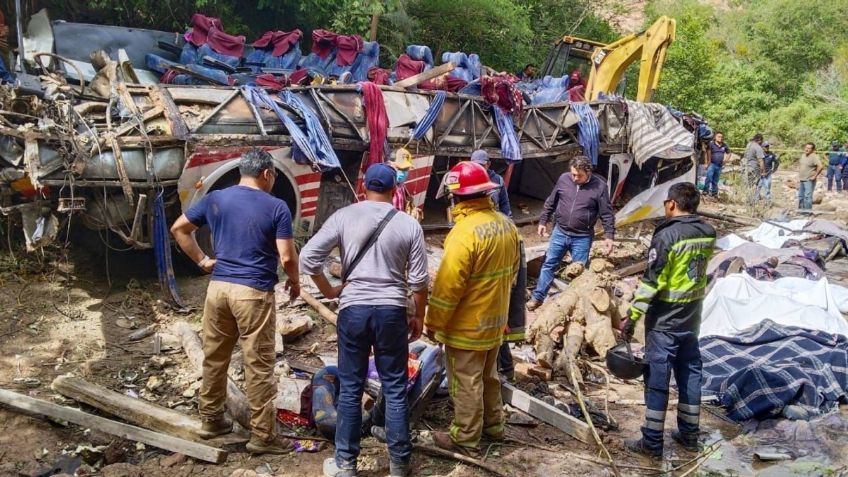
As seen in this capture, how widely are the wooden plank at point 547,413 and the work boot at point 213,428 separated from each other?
176 cm

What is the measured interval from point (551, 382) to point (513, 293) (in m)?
0.97

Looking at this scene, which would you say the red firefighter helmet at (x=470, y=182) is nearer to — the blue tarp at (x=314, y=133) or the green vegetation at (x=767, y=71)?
the blue tarp at (x=314, y=133)

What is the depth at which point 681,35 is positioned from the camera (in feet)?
77.7

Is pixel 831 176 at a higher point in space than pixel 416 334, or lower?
lower

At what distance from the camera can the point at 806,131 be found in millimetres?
24078

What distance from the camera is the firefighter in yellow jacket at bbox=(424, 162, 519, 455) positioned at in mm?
3631

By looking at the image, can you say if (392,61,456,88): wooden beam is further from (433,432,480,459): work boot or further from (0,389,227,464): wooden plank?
(0,389,227,464): wooden plank

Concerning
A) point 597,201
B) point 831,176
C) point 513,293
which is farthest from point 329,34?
point 831,176

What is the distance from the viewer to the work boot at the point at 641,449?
4.12m

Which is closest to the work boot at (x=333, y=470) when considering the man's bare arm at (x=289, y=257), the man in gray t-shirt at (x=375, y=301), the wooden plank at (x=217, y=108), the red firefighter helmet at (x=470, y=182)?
the man in gray t-shirt at (x=375, y=301)

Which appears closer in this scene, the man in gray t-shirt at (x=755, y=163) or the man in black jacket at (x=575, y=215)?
the man in black jacket at (x=575, y=215)

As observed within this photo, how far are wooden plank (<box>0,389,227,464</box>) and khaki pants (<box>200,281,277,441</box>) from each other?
0.24m

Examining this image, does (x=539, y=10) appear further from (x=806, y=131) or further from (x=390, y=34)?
(x=806, y=131)

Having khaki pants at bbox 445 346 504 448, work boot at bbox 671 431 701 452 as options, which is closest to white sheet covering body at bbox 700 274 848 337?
work boot at bbox 671 431 701 452
